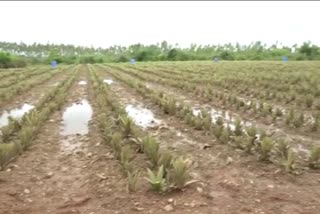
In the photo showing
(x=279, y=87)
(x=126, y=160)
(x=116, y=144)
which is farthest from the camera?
(x=279, y=87)

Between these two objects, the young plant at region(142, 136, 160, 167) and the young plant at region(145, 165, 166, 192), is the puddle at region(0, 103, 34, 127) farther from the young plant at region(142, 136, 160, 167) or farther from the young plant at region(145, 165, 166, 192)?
the young plant at region(145, 165, 166, 192)

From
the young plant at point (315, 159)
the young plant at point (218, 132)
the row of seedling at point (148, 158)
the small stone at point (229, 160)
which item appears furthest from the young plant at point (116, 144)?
the young plant at point (315, 159)

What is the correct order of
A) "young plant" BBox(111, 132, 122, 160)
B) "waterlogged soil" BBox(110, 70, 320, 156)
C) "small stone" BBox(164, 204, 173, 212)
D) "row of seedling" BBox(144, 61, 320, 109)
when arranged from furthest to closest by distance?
"row of seedling" BBox(144, 61, 320, 109)
"waterlogged soil" BBox(110, 70, 320, 156)
"young plant" BBox(111, 132, 122, 160)
"small stone" BBox(164, 204, 173, 212)

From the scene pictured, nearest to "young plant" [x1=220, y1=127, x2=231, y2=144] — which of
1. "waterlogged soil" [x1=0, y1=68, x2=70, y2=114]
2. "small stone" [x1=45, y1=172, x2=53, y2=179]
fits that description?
"small stone" [x1=45, y1=172, x2=53, y2=179]

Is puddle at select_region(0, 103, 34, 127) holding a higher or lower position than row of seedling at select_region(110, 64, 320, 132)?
lower

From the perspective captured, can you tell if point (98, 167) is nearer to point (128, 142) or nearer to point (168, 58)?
point (128, 142)

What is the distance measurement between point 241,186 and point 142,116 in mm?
4858

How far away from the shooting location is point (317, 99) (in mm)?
10164

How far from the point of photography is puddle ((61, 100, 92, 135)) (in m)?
7.80

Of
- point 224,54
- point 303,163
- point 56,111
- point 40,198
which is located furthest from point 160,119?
point 224,54

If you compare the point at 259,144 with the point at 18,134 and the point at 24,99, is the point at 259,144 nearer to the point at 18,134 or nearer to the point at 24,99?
the point at 18,134

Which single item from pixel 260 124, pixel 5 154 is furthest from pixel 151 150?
pixel 260 124

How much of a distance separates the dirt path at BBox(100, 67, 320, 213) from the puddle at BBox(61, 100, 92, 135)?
250cm

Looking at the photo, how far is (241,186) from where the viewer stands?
4.45m
